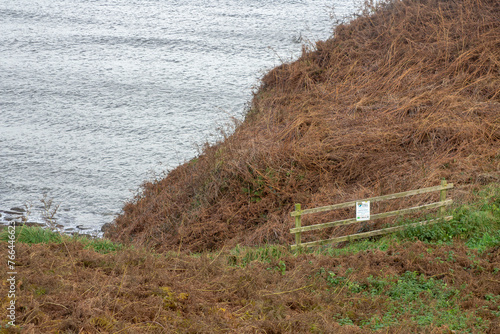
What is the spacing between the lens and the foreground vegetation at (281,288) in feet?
19.9

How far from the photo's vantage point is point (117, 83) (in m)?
30.1

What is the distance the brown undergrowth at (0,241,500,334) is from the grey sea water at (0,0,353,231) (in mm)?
9606

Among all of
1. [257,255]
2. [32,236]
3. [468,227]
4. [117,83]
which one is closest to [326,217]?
[257,255]

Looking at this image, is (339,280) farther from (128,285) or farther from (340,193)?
(340,193)

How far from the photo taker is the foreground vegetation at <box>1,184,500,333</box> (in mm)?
6062

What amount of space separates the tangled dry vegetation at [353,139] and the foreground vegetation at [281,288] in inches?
84.4

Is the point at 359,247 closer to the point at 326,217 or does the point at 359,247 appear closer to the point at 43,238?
the point at 326,217

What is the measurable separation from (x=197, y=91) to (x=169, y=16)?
17.7m

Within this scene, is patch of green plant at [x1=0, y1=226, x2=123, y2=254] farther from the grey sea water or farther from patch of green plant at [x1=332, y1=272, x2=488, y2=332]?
the grey sea water

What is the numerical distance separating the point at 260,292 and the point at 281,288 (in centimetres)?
40

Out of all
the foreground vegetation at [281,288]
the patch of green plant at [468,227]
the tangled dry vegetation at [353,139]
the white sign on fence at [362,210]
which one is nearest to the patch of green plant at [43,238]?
the foreground vegetation at [281,288]

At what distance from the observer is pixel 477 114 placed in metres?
13.9

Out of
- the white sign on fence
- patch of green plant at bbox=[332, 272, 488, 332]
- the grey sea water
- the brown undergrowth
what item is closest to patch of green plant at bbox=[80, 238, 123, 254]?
the brown undergrowth

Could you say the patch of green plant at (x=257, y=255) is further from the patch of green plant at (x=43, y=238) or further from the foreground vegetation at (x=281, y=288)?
the patch of green plant at (x=43, y=238)
